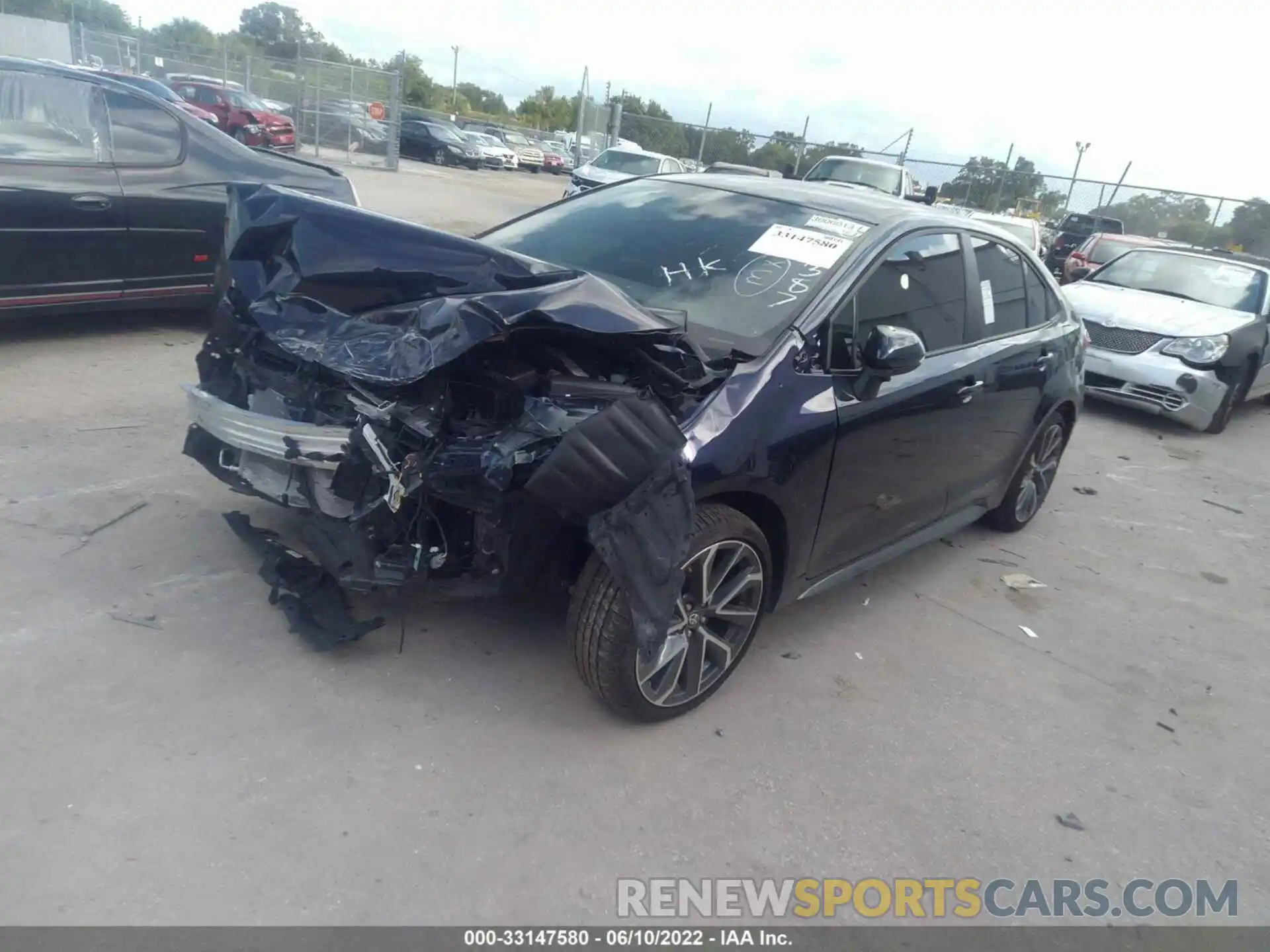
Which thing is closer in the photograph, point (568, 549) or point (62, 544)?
point (568, 549)

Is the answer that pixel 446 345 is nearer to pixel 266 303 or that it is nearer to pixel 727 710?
pixel 266 303

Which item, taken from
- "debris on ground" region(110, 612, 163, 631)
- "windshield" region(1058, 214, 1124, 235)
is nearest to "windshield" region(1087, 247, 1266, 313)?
"debris on ground" region(110, 612, 163, 631)

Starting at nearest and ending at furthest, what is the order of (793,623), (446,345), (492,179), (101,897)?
1. (101,897)
2. (446,345)
3. (793,623)
4. (492,179)

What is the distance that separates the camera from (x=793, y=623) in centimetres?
421

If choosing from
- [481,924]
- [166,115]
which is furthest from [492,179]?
[481,924]

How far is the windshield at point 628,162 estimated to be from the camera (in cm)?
2003

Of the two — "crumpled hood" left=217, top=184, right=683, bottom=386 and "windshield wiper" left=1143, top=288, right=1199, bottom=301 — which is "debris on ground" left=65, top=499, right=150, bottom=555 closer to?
"crumpled hood" left=217, top=184, right=683, bottom=386

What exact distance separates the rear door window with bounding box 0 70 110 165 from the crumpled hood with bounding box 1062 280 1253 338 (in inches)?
321

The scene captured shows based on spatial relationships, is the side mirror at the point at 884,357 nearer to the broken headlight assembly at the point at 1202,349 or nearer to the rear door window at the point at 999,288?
the rear door window at the point at 999,288

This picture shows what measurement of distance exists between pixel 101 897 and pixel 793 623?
282cm

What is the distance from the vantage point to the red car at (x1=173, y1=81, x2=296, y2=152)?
2194 centimetres

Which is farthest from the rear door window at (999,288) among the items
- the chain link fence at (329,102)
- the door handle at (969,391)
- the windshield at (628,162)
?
the chain link fence at (329,102)

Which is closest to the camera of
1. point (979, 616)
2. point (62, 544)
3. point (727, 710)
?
point (727, 710)

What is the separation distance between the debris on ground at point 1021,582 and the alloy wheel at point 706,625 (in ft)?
7.19
